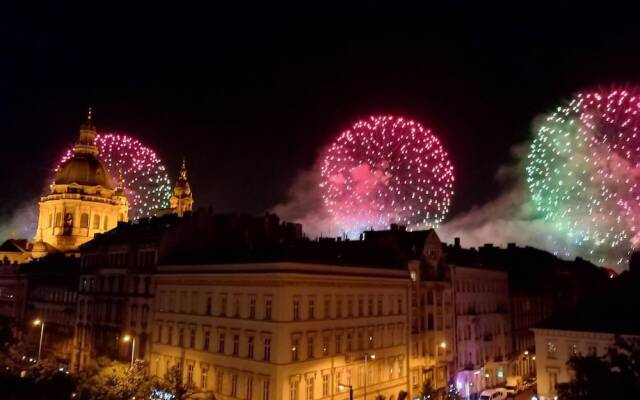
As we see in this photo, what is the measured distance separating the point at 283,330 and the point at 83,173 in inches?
3840

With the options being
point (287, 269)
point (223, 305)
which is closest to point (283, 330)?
point (287, 269)

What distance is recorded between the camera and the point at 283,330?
2000 inches

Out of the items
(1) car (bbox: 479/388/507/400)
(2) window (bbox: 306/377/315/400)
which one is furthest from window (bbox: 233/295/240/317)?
(1) car (bbox: 479/388/507/400)

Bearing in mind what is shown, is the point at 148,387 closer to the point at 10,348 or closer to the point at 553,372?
the point at 10,348

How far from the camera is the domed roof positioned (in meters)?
133

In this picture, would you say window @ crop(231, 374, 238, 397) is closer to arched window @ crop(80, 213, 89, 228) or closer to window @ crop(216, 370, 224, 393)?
window @ crop(216, 370, 224, 393)

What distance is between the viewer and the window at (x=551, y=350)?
52.3 metres

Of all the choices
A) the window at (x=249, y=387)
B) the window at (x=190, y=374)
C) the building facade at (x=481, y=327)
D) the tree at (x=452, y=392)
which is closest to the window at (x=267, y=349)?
the window at (x=249, y=387)

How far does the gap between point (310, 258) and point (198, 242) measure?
57.0 ft

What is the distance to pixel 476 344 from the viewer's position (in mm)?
78250

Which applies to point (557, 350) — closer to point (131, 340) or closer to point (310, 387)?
point (310, 387)

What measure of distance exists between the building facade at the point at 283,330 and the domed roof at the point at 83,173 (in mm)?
76827

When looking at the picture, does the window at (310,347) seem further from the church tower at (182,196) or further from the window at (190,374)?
the church tower at (182,196)

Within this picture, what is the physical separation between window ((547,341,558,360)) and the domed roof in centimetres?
10737
